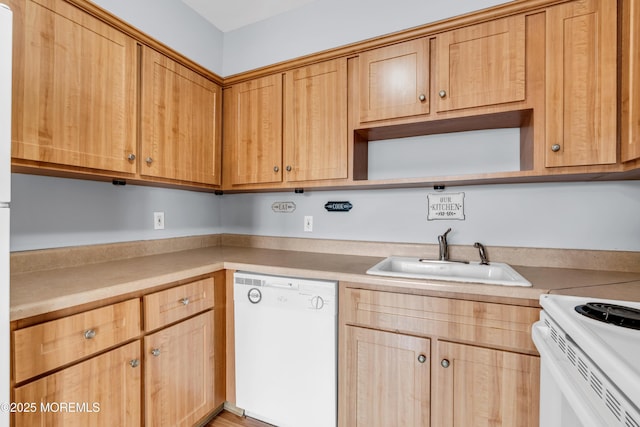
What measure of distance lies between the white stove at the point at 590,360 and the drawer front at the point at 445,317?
154mm

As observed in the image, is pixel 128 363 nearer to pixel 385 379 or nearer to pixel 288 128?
pixel 385 379

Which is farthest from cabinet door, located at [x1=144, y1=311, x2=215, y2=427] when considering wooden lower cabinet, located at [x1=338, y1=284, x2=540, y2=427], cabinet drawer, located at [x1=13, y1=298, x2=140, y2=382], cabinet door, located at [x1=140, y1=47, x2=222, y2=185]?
cabinet door, located at [x1=140, y1=47, x2=222, y2=185]

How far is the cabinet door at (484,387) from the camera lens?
1104mm

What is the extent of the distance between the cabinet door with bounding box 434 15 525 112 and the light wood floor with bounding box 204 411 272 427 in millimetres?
1935

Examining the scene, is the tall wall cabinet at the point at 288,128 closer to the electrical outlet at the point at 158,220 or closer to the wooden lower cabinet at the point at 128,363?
the electrical outlet at the point at 158,220

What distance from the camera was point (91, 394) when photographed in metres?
1.07

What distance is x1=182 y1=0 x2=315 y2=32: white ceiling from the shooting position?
202 cm

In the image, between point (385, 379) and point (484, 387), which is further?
point (385, 379)

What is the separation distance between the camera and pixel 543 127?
1332 millimetres

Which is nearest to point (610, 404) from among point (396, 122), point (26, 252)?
point (396, 122)

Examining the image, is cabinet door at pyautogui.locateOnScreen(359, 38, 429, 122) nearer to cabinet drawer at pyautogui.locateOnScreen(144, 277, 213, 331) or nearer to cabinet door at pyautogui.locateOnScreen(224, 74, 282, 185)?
cabinet door at pyautogui.locateOnScreen(224, 74, 282, 185)

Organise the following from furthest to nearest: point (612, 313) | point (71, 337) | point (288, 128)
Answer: point (288, 128) → point (71, 337) → point (612, 313)

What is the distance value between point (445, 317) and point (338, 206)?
1012 millimetres

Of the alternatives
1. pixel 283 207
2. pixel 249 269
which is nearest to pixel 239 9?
pixel 283 207
